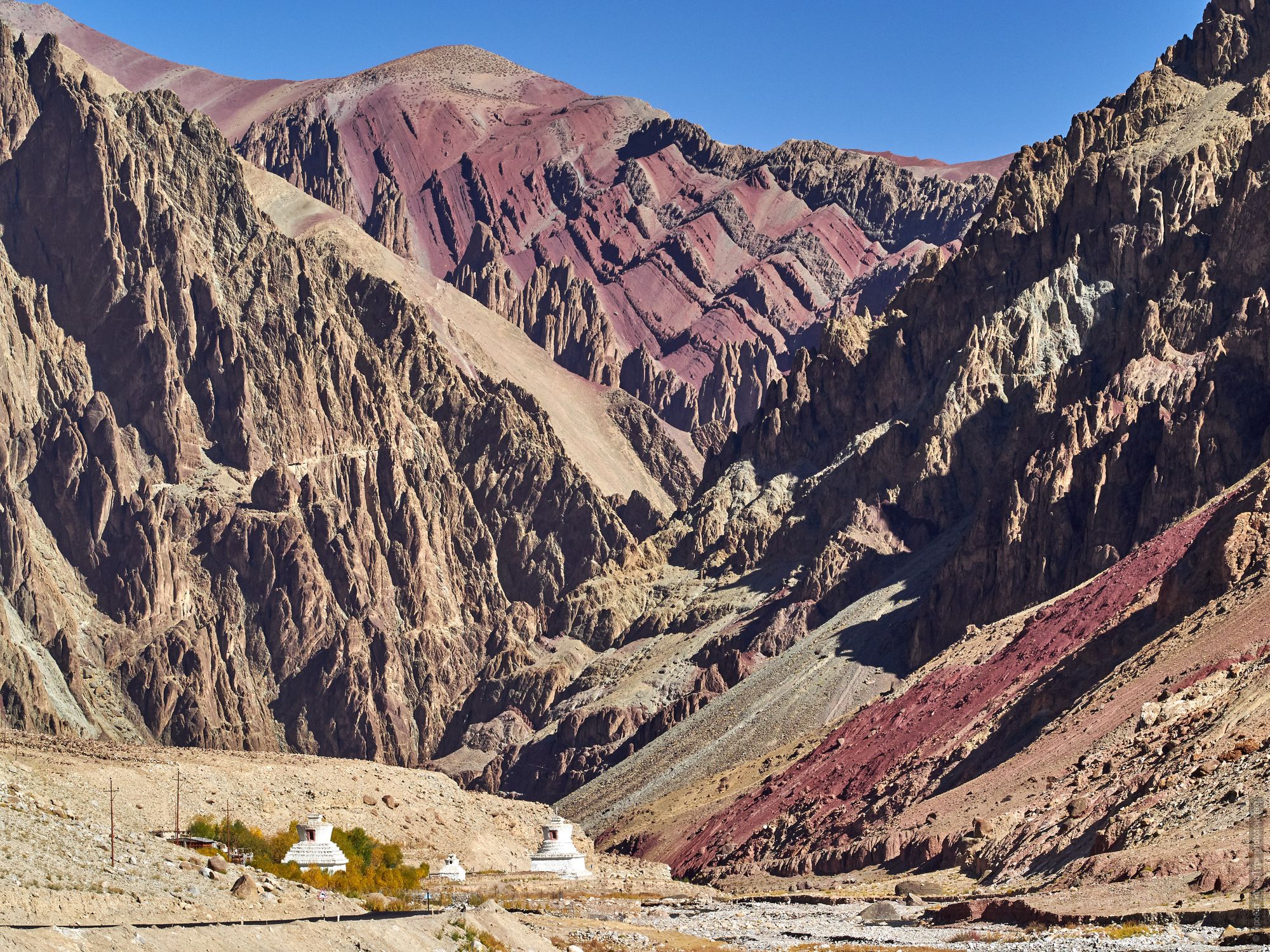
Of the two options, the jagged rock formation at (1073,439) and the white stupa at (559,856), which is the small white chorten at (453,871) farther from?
the jagged rock formation at (1073,439)

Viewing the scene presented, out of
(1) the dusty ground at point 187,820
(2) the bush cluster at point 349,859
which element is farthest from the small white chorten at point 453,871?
(1) the dusty ground at point 187,820

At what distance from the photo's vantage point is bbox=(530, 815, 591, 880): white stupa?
9756cm

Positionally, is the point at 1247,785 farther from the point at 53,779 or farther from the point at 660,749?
the point at 660,749

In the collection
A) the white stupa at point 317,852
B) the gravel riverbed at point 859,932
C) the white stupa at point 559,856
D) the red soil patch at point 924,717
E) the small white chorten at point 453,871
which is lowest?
the gravel riverbed at point 859,932

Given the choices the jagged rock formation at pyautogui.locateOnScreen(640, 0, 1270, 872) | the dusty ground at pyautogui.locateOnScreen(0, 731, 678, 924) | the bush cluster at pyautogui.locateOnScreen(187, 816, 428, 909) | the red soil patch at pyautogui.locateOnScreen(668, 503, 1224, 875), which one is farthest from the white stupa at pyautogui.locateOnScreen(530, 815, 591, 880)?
the red soil patch at pyautogui.locateOnScreen(668, 503, 1224, 875)

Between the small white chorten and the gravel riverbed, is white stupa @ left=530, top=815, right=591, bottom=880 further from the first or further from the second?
the gravel riverbed

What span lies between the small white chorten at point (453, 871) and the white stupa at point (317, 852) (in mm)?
10649

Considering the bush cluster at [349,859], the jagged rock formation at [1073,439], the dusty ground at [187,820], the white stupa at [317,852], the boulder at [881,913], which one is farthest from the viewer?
the jagged rock formation at [1073,439]

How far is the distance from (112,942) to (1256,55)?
16036 centimetres

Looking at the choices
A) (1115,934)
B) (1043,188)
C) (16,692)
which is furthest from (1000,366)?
(1115,934)

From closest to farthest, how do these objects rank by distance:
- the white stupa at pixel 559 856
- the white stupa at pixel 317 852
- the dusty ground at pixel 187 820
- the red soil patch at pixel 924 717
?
the dusty ground at pixel 187 820, the white stupa at pixel 317 852, the white stupa at pixel 559 856, the red soil patch at pixel 924 717

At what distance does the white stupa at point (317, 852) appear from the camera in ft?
254

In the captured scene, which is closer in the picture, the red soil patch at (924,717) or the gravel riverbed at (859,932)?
the gravel riverbed at (859,932)

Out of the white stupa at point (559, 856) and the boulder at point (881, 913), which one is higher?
the white stupa at point (559, 856)
